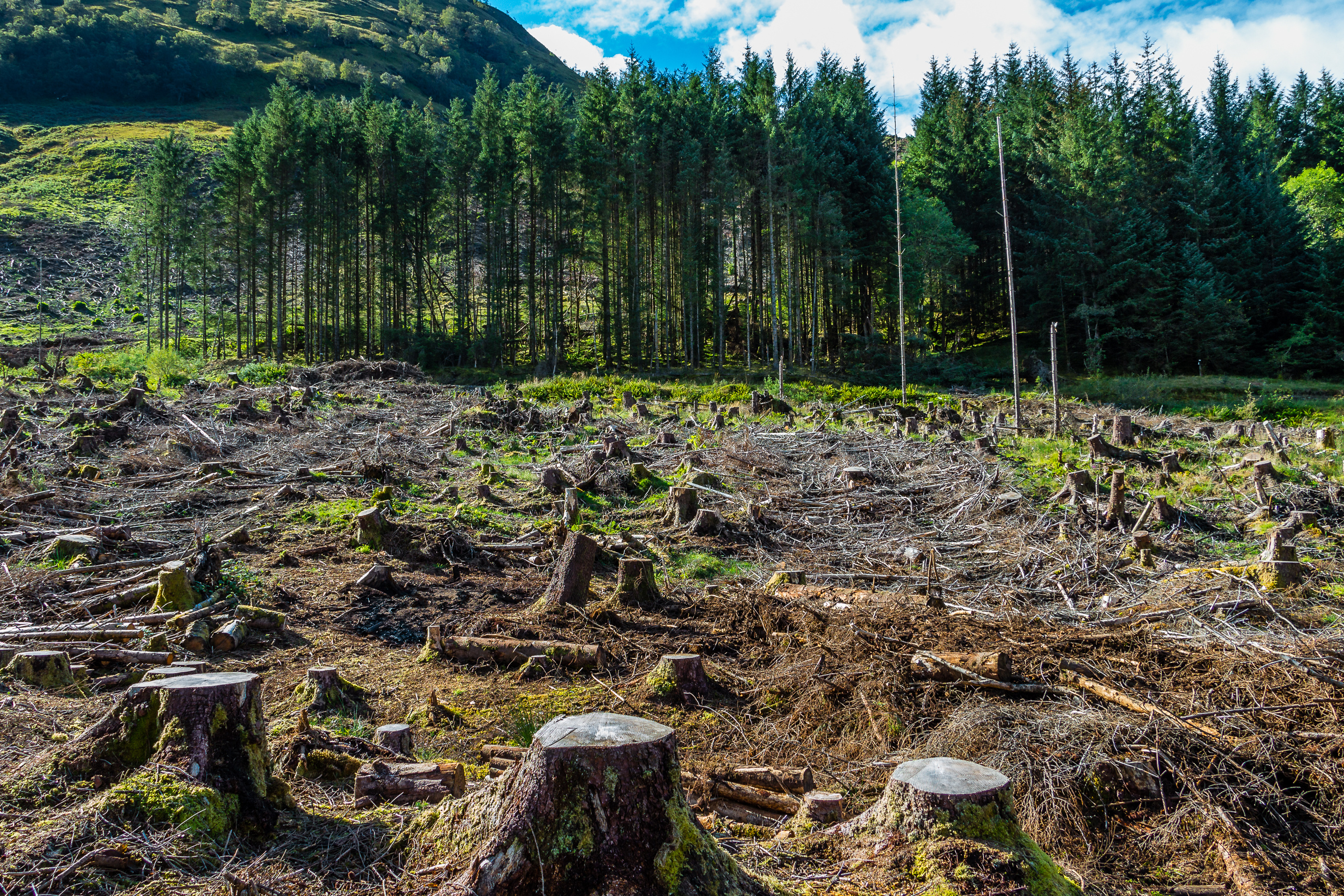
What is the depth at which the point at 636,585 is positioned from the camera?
7137mm

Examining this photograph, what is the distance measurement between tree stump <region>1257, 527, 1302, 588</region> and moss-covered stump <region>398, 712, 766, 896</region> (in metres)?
6.89

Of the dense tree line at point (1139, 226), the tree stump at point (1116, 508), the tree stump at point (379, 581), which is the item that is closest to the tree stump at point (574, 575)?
the tree stump at point (379, 581)

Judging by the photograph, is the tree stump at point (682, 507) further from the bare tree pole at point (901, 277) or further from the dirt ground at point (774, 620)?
the bare tree pole at point (901, 277)

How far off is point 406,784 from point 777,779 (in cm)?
170

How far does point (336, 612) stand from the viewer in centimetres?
687

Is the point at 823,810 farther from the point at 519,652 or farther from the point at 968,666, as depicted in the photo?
the point at 519,652

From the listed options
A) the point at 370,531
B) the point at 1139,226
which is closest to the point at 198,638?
the point at 370,531

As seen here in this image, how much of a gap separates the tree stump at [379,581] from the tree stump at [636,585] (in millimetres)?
2204

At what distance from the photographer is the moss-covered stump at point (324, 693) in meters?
4.73

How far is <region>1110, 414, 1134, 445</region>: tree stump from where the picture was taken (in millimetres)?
14516

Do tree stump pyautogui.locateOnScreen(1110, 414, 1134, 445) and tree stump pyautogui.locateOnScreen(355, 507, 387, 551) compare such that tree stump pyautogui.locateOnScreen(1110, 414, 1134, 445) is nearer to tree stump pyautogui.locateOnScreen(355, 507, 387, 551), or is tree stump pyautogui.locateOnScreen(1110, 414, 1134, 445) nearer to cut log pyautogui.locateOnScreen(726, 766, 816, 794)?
tree stump pyautogui.locateOnScreen(355, 507, 387, 551)

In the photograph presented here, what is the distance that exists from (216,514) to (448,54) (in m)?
118

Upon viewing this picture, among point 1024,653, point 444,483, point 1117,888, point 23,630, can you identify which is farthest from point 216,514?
point 1117,888

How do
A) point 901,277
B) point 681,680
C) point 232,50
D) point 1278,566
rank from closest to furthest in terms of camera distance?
point 681,680, point 1278,566, point 901,277, point 232,50
